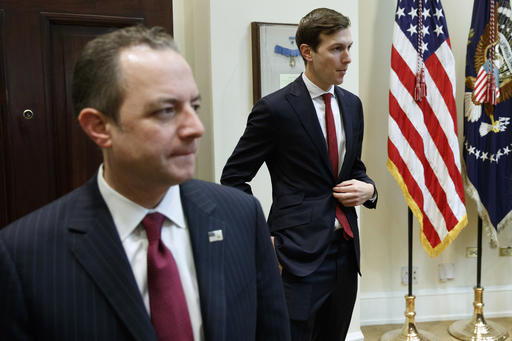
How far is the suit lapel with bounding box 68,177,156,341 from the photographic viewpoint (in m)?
0.81

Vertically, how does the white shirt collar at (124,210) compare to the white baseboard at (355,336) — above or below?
above

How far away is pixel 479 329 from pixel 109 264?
9.73ft

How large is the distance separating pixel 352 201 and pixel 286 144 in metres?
0.31

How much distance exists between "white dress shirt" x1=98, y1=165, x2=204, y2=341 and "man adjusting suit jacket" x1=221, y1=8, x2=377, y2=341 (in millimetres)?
926

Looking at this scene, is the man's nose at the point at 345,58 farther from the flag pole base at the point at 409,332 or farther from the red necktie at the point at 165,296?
the flag pole base at the point at 409,332

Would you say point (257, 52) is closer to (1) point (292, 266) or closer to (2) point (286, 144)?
(2) point (286, 144)

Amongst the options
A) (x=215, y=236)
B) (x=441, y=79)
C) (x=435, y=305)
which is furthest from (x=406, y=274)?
(x=215, y=236)

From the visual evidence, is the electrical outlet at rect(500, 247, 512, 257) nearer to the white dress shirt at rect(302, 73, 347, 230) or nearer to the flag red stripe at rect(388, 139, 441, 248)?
the flag red stripe at rect(388, 139, 441, 248)

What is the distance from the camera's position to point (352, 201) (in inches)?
72.7

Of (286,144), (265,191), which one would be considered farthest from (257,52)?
(286,144)

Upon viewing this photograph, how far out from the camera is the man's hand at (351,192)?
1827 mm

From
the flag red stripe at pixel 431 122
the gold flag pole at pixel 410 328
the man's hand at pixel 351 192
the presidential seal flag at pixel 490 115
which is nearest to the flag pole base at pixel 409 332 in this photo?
the gold flag pole at pixel 410 328

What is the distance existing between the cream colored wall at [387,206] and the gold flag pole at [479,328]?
0.88ft

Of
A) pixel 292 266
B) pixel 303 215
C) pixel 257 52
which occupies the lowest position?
pixel 292 266
